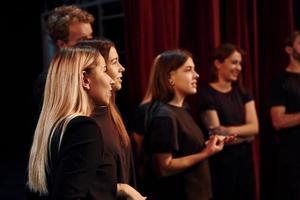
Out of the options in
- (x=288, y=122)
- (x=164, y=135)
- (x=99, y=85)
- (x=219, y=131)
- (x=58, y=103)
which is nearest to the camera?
(x=58, y=103)

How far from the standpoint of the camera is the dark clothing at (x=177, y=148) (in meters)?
2.50

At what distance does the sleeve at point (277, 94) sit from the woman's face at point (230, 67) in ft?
0.70

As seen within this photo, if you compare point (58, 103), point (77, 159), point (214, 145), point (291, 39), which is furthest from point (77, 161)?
point (291, 39)

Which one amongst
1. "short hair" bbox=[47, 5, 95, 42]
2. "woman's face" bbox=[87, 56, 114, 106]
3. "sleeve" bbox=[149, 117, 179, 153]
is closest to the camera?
"woman's face" bbox=[87, 56, 114, 106]

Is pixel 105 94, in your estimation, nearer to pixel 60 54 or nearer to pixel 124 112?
pixel 60 54

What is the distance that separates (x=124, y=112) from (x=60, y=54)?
250 cm

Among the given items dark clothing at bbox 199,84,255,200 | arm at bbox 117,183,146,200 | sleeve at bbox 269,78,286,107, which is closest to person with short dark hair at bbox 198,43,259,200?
dark clothing at bbox 199,84,255,200

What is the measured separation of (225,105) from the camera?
3008 mm

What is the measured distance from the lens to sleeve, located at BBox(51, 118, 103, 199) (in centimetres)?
142

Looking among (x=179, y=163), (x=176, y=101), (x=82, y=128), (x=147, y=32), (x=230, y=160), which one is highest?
(x=147, y=32)

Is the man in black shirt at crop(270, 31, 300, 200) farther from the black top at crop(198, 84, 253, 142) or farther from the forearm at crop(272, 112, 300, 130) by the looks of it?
the black top at crop(198, 84, 253, 142)

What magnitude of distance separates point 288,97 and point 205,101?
0.47m

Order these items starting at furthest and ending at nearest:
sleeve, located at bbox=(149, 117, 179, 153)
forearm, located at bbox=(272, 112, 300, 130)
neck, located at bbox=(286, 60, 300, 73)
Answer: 1. neck, located at bbox=(286, 60, 300, 73)
2. forearm, located at bbox=(272, 112, 300, 130)
3. sleeve, located at bbox=(149, 117, 179, 153)

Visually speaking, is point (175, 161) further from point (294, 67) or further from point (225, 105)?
point (294, 67)
